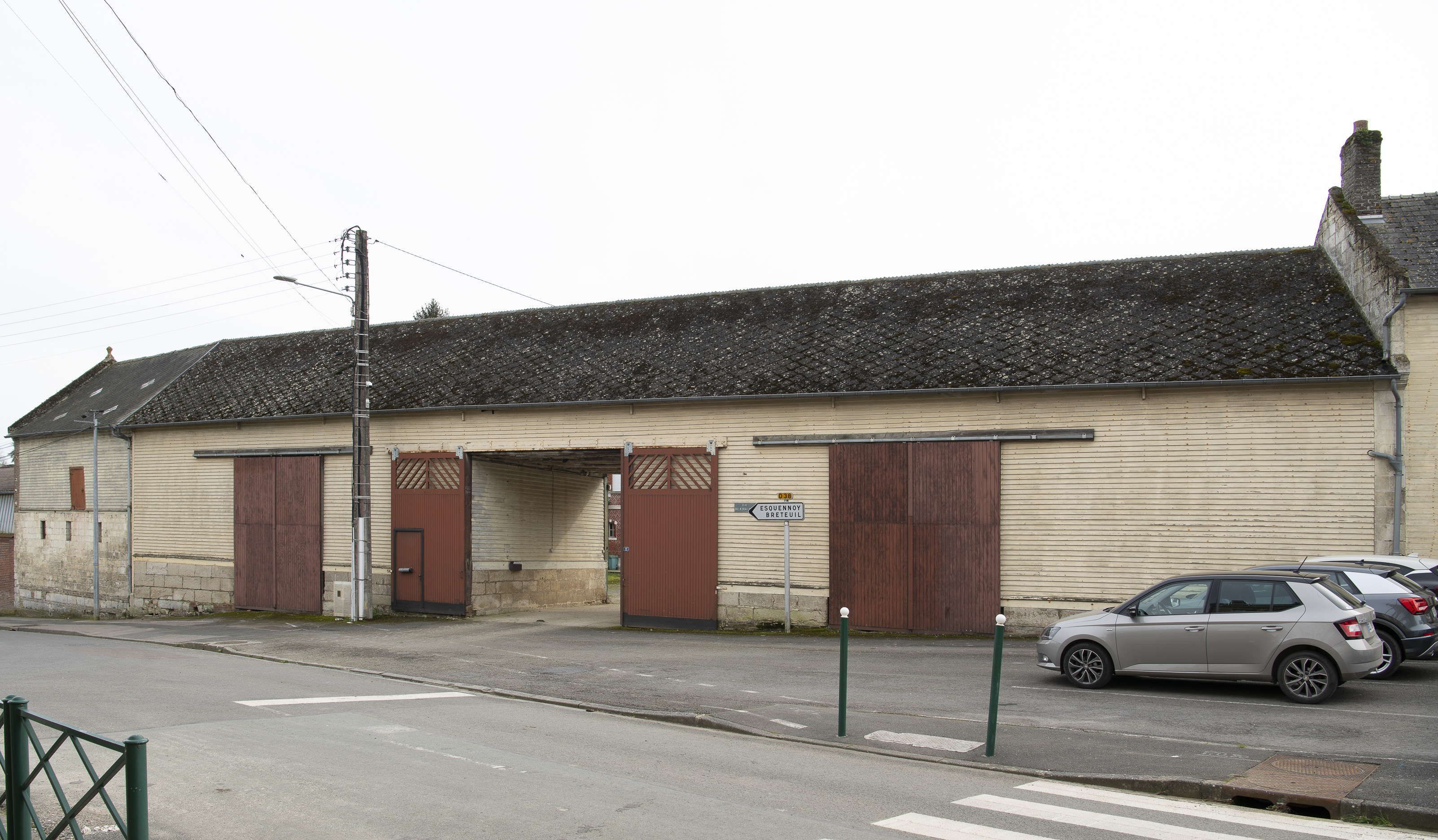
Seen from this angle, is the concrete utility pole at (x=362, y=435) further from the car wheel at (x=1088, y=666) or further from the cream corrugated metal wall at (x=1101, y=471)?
the car wheel at (x=1088, y=666)

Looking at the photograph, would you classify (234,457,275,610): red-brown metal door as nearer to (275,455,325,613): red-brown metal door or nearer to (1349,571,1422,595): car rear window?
(275,455,325,613): red-brown metal door

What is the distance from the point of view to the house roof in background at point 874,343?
17328 millimetres

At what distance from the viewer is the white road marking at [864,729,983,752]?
9.04 meters

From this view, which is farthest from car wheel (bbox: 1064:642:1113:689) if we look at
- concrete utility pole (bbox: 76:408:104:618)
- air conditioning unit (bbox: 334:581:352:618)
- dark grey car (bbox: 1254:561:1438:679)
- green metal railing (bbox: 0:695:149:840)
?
concrete utility pole (bbox: 76:408:104:618)

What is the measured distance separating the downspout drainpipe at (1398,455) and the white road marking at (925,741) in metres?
10.4

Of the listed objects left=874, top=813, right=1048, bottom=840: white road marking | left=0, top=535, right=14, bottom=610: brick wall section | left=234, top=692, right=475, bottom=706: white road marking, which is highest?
left=874, top=813, right=1048, bottom=840: white road marking

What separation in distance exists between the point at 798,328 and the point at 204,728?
48.7ft

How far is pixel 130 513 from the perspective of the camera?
2761 centimetres

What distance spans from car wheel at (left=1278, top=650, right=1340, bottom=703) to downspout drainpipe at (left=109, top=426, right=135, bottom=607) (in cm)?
2780

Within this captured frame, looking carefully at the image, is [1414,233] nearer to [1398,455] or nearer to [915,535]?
[1398,455]

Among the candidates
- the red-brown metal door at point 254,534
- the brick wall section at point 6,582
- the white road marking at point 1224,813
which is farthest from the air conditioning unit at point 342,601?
the brick wall section at point 6,582

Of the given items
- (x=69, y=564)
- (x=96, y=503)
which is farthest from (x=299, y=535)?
(x=69, y=564)

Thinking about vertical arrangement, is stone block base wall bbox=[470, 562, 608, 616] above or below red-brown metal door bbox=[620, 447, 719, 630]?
below

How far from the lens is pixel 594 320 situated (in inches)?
987
